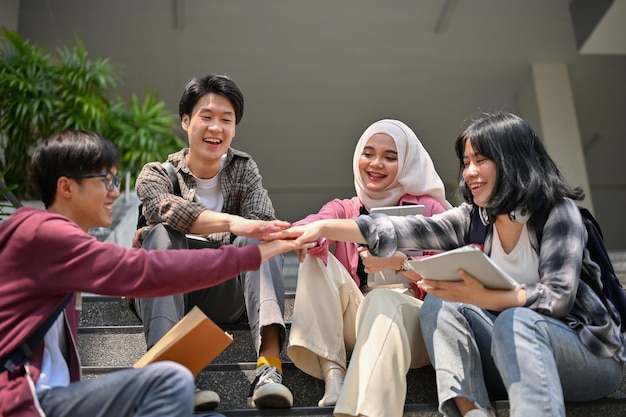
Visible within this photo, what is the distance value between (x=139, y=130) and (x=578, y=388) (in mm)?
3994

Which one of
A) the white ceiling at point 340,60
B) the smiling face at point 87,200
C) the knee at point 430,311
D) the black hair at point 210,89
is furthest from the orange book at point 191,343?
the white ceiling at point 340,60

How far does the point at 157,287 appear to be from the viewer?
146 cm

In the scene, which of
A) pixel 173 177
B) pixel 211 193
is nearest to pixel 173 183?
pixel 173 177

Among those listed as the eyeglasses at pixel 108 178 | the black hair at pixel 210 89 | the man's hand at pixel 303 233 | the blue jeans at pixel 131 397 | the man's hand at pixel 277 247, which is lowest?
the blue jeans at pixel 131 397

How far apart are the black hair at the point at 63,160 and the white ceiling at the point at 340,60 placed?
5144 millimetres

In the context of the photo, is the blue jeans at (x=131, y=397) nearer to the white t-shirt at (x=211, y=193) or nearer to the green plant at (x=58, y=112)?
the white t-shirt at (x=211, y=193)

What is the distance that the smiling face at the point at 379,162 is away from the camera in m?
2.46

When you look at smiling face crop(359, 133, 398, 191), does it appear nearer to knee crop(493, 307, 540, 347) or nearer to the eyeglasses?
knee crop(493, 307, 540, 347)

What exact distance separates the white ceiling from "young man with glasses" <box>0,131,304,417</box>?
542 centimetres

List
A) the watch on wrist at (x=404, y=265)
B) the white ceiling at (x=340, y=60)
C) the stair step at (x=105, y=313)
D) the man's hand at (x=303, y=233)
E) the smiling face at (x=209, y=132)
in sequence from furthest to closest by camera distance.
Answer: the white ceiling at (x=340, y=60)
the stair step at (x=105, y=313)
the smiling face at (x=209, y=132)
the watch on wrist at (x=404, y=265)
the man's hand at (x=303, y=233)

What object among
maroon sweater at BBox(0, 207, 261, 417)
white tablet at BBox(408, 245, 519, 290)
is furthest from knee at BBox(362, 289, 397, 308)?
maroon sweater at BBox(0, 207, 261, 417)

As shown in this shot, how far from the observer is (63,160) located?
1.64m

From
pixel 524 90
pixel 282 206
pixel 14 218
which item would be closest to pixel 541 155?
pixel 14 218

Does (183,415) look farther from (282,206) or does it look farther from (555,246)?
(282,206)
